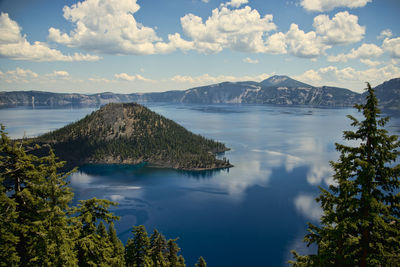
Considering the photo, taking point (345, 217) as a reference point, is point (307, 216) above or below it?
below

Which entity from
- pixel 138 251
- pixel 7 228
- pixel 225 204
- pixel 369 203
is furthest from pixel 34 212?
pixel 225 204

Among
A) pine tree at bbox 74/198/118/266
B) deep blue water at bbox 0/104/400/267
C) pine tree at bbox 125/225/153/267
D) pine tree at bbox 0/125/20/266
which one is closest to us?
pine tree at bbox 0/125/20/266

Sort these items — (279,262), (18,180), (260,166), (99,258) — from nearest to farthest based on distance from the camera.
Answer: (18,180) < (99,258) < (279,262) < (260,166)

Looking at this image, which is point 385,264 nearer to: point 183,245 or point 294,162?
Result: point 183,245

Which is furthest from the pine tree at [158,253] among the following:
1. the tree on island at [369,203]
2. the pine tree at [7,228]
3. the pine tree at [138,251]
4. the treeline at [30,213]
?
the tree on island at [369,203]

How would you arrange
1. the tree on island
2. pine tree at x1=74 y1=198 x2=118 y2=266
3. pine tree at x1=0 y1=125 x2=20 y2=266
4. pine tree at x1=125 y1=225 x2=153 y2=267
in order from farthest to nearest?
pine tree at x1=125 y1=225 x2=153 y2=267 → pine tree at x1=74 y1=198 x2=118 y2=266 → the tree on island → pine tree at x1=0 y1=125 x2=20 y2=266

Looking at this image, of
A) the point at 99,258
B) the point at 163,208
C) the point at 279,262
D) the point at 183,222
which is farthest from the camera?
the point at 163,208

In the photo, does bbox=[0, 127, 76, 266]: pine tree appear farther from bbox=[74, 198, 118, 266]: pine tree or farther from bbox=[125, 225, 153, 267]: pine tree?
bbox=[125, 225, 153, 267]: pine tree

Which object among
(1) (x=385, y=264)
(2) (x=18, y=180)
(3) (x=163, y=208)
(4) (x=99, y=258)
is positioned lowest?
(3) (x=163, y=208)

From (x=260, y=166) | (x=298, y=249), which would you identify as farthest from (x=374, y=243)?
(x=260, y=166)

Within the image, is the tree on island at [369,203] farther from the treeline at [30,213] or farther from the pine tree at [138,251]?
the pine tree at [138,251]

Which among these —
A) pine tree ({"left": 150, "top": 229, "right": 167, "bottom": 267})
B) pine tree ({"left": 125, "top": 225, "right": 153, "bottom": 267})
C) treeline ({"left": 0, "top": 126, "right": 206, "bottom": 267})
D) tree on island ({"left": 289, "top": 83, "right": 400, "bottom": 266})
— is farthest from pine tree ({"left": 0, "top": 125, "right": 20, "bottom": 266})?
pine tree ({"left": 150, "top": 229, "right": 167, "bottom": 267})
